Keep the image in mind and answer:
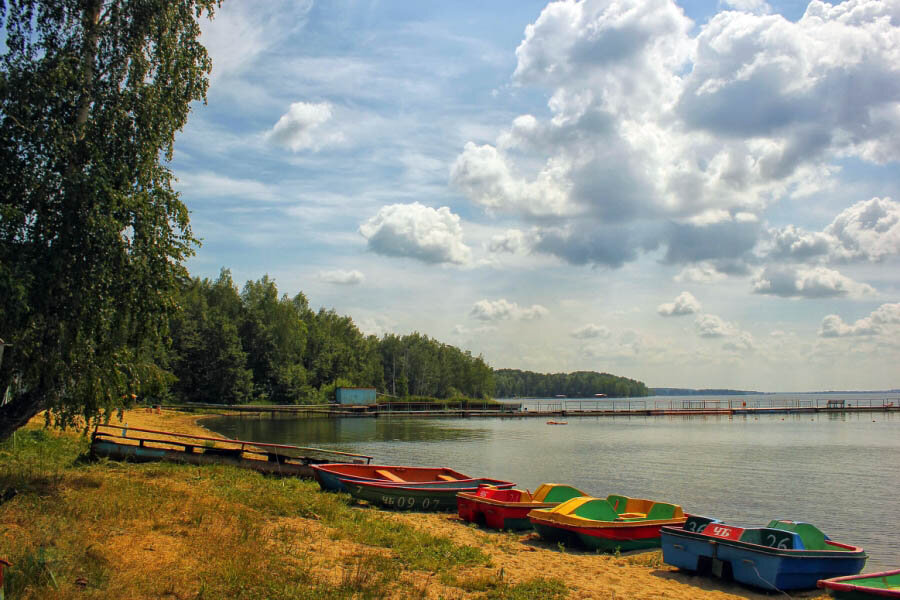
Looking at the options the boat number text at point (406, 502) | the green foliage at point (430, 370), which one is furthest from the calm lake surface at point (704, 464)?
the green foliage at point (430, 370)

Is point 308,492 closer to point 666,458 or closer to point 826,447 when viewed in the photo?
point 666,458

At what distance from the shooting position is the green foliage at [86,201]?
504 inches

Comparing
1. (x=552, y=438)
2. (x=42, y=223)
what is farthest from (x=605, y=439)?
(x=42, y=223)

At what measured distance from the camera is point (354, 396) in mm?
101250

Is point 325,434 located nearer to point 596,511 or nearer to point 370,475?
point 370,475

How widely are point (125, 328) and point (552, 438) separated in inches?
1998

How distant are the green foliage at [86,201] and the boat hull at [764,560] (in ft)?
42.2

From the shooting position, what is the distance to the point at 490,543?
51.1 feet

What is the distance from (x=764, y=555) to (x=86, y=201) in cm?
1536

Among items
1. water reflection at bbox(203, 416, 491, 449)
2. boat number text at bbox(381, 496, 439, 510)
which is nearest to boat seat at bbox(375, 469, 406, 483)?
→ boat number text at bbox(381, 496, 439, 510)

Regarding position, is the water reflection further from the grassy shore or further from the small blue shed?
the small blue shed

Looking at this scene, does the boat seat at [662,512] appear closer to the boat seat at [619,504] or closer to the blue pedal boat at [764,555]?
the boat seat at [619,504]

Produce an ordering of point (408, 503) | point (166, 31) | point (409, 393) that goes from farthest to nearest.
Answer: point (409, 393), point (408, 503), point (166, 31)

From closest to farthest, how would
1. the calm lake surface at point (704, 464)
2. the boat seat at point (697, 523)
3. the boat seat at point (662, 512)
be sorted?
the boat seat at point (697, 523)
the boat seat at point (662, 512)
the calm lake surface at point (704, 464)
